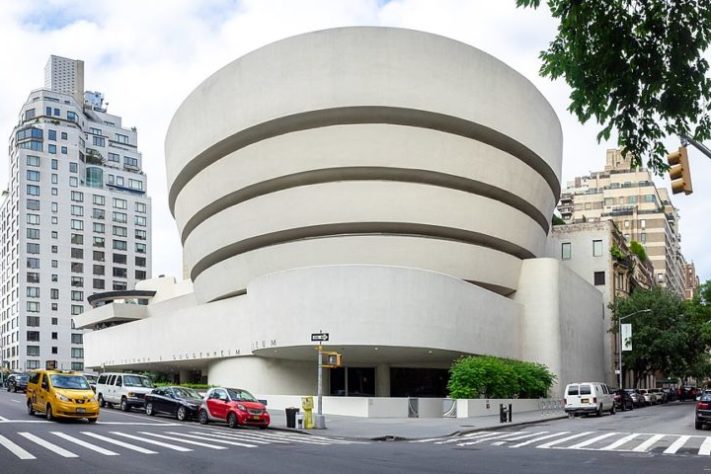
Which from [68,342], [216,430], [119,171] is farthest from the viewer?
[119,171]

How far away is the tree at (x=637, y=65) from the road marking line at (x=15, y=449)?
14.3m

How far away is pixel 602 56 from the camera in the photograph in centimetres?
1188

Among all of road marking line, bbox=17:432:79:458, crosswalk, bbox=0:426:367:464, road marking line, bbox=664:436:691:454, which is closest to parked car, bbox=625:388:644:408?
road marking line, bbox=664:436:691:454

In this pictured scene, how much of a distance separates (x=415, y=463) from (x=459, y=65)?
1477 inches

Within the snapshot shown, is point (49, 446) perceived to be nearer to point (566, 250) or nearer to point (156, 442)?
point (156, 442)

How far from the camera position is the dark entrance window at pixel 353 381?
56.8 metres

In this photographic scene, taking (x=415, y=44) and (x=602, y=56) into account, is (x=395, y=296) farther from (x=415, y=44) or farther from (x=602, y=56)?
(x=602, y=56)

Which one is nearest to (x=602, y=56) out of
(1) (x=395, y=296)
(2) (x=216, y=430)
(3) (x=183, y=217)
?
(2) (x=216, y=430)

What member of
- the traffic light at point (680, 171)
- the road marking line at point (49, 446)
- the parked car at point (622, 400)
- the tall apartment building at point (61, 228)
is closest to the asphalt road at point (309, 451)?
the road marking line at point (49, 446)

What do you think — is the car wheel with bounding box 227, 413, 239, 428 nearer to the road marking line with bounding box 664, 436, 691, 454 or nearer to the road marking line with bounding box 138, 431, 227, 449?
the road marking line with bounding box 138, 431, 227, 449

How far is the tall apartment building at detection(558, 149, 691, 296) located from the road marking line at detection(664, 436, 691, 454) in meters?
107

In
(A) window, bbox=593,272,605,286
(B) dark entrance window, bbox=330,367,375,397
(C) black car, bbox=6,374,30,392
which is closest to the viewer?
(B) dark entrance window, bbox=330,367,375,397

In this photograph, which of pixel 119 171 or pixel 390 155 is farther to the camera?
pixel 119 171

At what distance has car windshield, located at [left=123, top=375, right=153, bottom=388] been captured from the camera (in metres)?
39.8
